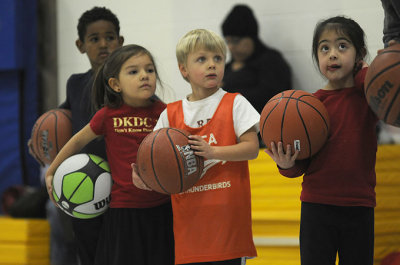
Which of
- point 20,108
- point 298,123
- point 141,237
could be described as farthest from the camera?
point 20,108

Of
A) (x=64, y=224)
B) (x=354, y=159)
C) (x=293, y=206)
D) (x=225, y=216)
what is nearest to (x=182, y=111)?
(x=225, y=216)

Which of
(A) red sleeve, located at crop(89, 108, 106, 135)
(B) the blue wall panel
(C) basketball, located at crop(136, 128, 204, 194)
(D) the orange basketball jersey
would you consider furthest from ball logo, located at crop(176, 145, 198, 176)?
(B) the blue wall panel

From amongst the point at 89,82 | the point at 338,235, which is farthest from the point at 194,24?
the point at 338,235

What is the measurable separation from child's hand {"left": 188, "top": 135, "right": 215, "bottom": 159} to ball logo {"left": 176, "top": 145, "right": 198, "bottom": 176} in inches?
1.1

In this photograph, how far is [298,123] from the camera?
259cm

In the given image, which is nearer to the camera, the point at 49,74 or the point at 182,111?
the point at 182,111

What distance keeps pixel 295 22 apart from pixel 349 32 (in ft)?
9.36

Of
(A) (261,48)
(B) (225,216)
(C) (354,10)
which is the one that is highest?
(C) (354,10)

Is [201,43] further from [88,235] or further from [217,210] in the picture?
[88,235]

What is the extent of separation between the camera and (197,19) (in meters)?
5.61

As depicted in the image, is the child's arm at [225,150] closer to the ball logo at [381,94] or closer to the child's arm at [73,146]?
the ball logo at [381,94]

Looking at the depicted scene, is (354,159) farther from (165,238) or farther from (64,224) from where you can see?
(64,224)

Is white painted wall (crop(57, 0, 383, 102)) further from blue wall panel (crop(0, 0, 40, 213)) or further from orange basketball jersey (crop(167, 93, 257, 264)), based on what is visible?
orange basketball jersey (crop(167, 93, 257, 264))

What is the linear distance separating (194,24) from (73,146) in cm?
259
